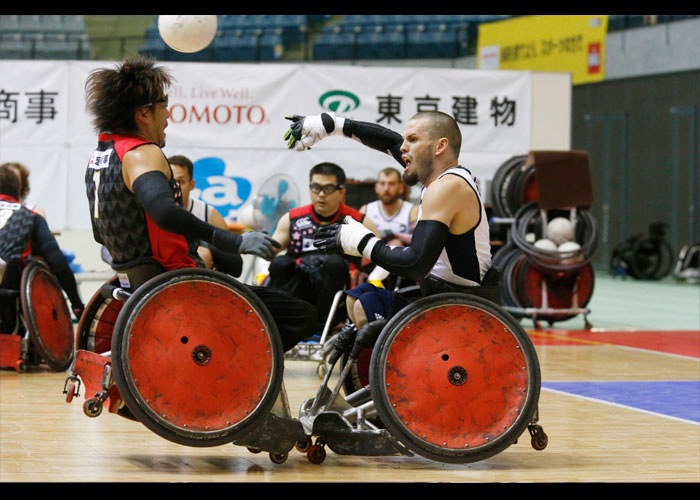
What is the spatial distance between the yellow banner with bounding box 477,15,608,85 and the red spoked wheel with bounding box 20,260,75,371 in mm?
15189

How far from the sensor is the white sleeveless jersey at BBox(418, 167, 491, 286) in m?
4.64

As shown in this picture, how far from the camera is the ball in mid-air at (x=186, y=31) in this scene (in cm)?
655

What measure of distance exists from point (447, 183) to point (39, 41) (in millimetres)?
20064

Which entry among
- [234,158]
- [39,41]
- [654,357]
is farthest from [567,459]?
[39,41]

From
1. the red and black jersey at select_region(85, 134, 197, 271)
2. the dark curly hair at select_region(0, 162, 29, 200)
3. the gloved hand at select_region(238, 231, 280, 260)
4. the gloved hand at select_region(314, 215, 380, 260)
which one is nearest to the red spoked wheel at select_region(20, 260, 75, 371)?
the dark curly hair at select_region(0, 162, 29, 200)

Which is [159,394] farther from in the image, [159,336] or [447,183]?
[447,183]

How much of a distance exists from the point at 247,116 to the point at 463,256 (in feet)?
26.1

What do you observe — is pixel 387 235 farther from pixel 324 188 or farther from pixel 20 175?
pixel 20 175

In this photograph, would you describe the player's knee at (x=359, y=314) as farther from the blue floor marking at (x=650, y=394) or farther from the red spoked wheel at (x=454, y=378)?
the blue floor marking at (x=650, y=394)

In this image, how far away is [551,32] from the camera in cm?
2191

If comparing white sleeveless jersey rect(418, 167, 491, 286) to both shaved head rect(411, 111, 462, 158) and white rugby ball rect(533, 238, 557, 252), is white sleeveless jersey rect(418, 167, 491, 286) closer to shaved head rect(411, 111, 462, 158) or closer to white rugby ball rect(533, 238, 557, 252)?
shaved head rect(411, 111, 462, 158)

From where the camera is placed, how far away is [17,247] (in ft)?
26.6

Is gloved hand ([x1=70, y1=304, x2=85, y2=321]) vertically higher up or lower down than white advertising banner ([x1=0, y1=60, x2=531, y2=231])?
lower down

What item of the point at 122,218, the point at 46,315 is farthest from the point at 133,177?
the point at 46,315
